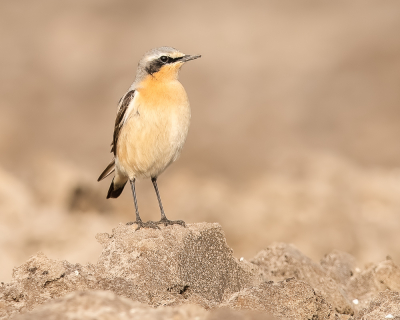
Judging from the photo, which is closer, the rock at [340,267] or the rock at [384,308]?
the rock at [384,308]

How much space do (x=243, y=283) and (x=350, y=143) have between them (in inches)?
529

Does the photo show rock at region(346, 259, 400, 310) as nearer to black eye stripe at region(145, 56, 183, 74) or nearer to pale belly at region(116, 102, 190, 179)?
pale belly at region(116, 102, 190, 179)

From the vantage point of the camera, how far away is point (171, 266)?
6281 mm

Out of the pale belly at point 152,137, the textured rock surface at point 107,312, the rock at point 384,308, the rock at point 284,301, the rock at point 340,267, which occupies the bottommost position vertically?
the textured rock surface at point 107,312

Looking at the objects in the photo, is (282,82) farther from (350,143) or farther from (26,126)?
→ (26,126)

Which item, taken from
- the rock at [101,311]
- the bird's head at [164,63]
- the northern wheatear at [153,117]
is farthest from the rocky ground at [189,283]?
the bird's head at [164,63]

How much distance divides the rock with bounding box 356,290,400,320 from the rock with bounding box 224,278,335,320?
16.3 inches

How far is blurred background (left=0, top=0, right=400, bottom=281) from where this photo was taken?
12367 mm

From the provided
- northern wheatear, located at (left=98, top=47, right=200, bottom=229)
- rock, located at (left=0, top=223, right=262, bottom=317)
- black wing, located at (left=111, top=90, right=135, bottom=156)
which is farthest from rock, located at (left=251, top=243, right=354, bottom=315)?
black wing, located at (left=111, top=90, right=135, bottom=156)

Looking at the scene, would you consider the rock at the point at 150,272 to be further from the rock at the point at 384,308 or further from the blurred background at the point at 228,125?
the blurred background at the point at 228,125

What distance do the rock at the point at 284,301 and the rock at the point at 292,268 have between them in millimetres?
1555

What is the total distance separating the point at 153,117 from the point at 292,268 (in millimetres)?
2371

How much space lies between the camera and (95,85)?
23.1 metres

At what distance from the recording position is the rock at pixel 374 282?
772 centimetres
